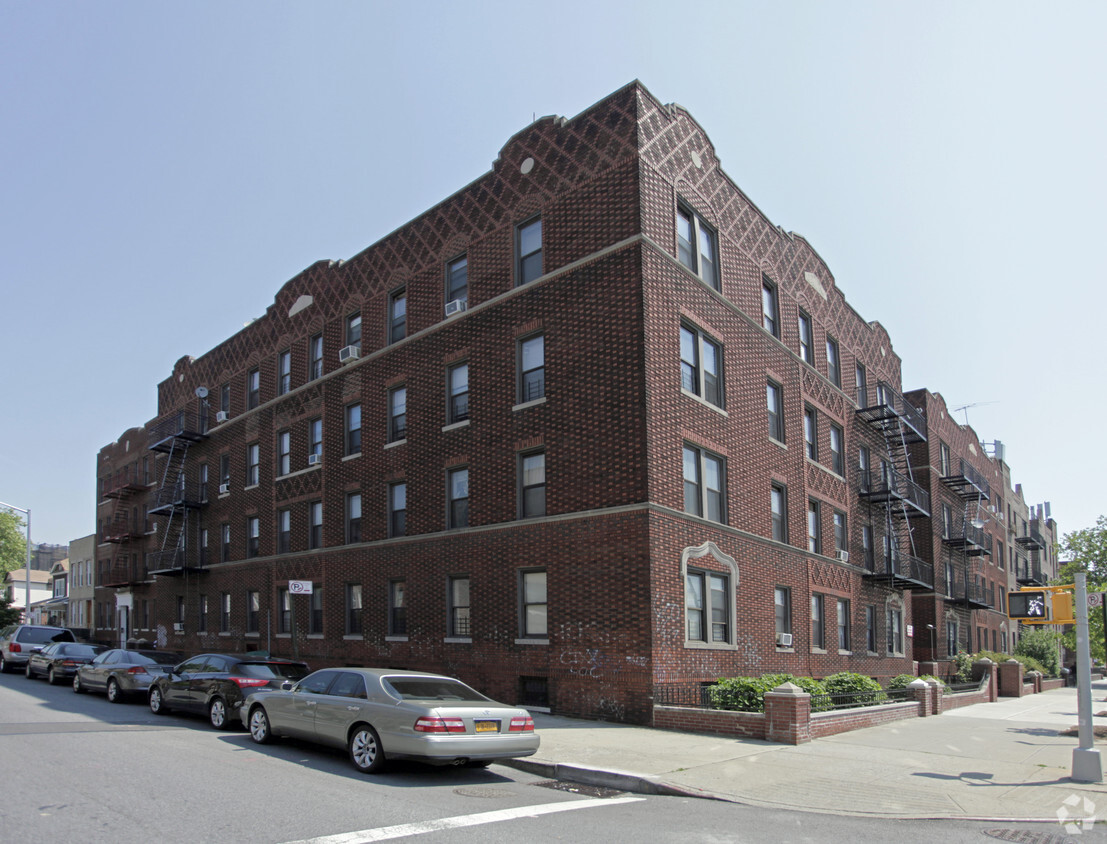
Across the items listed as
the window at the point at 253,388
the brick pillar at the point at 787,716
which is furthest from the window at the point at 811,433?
the window at the point at 253,388

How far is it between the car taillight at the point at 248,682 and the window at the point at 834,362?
20.9 metres

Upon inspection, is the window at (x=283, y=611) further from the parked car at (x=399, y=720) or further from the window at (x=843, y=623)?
the window at (x=843, y=623)

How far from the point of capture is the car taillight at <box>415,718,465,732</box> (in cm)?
1055

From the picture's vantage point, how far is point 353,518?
26.0 m

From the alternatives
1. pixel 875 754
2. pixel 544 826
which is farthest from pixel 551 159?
pixel 544 826

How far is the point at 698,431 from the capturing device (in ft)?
65.1

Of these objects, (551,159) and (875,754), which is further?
(551,159)

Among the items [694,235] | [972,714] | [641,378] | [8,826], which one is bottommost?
[972,714]

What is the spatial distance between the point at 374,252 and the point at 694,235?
1037cm

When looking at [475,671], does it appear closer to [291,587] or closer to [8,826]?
[291,587]

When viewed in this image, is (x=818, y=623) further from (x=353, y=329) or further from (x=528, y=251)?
(x=353, y=329)

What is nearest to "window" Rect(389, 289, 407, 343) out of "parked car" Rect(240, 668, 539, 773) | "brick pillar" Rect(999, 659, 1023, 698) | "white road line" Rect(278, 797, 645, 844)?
"parked car" Rect(240, 668, 539, 773)

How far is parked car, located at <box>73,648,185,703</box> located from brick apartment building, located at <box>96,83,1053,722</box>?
134 inches

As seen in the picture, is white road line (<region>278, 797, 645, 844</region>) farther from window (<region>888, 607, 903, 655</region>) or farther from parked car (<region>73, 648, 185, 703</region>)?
window (<region>888, 607, 903, 655</region>)
